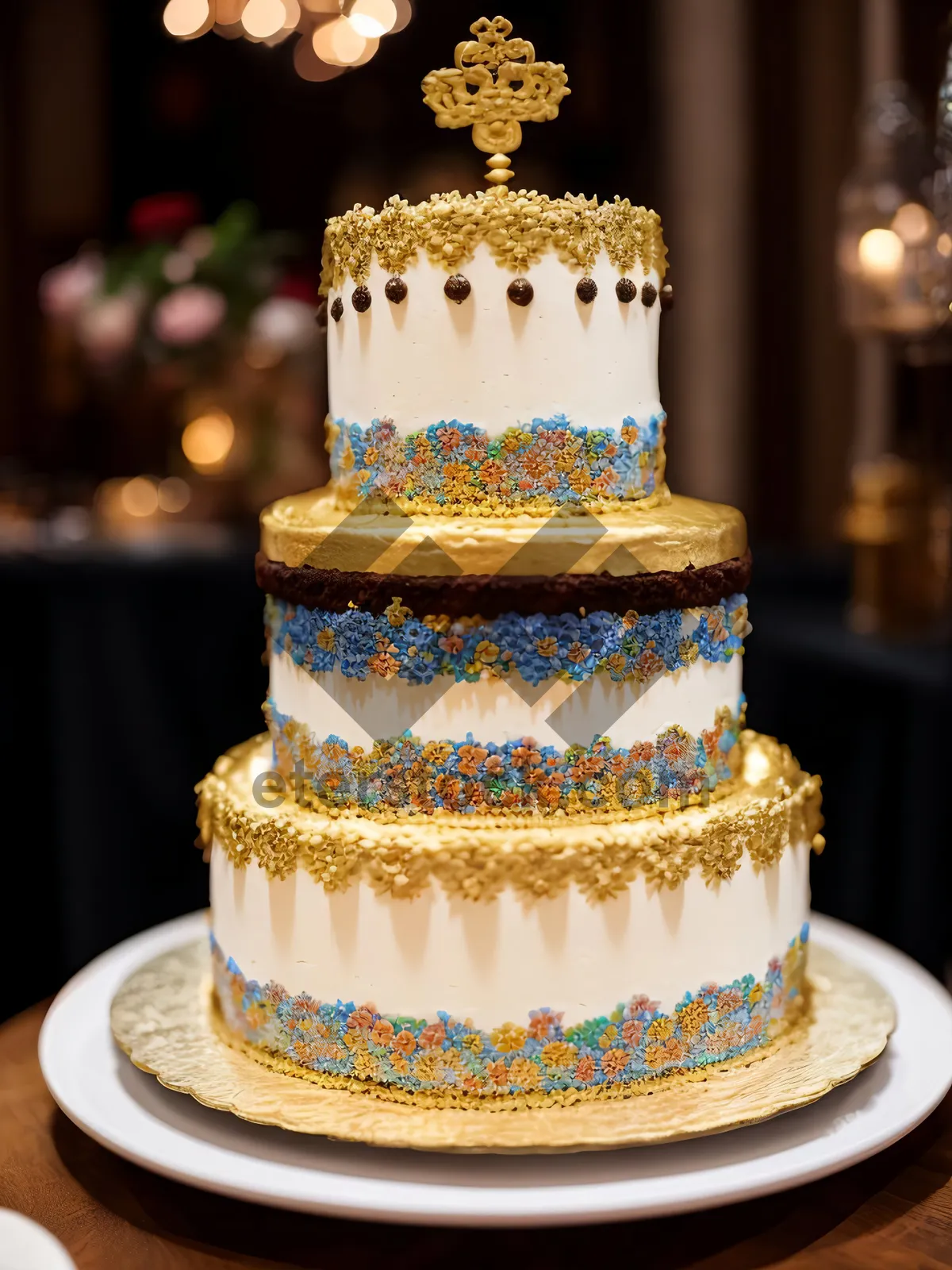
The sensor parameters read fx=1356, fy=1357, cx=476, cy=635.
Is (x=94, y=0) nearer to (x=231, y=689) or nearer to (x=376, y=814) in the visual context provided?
(x=231, y=689)

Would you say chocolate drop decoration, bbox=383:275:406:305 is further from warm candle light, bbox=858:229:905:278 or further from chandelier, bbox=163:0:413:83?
chandelier, bbox=163:0:413:83

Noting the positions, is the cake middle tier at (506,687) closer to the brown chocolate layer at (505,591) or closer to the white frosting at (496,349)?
the brown chocolate layer at (505,591)

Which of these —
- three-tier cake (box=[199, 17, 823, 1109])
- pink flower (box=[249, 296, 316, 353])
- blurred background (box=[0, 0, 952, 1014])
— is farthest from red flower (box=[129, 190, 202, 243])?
A: three-tier cake (box=[199, 17, 823, 1109])

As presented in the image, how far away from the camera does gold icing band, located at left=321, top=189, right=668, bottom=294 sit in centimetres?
170

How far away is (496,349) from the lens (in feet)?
5.65

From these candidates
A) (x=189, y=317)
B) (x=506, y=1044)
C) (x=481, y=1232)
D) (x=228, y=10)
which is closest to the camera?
(x=481, y=1232)

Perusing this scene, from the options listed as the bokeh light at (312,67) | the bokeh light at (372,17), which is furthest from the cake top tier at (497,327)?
the bokeh light at (312,67)

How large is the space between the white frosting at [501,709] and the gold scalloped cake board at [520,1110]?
→ 1.50ft

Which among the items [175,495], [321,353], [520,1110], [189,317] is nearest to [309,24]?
[189,317]

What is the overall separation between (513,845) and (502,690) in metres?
0.19

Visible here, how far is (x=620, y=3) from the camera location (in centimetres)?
514

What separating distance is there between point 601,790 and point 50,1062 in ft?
2.82

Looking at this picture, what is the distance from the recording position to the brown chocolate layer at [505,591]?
167 centimetres

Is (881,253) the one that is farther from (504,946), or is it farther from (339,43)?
(339,43)
